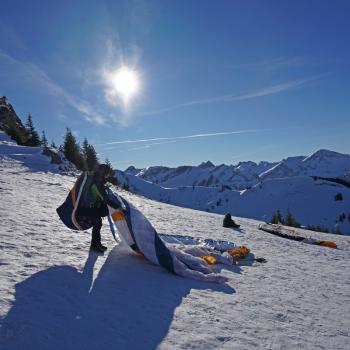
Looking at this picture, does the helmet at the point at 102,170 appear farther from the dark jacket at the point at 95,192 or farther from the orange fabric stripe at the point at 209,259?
the orange fabric stripe at the point at 209,259

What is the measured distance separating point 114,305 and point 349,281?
8.92 meters

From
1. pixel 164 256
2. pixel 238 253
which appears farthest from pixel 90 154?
pixel 164 256

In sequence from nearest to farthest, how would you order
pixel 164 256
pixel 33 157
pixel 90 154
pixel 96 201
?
pixel 164 256, pixel 96 201, pixel 33 157, pixel 90 154

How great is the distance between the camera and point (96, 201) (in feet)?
31.4

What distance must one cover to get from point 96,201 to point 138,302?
3.63 metres

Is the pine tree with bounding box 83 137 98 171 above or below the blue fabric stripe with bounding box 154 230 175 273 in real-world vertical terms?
above

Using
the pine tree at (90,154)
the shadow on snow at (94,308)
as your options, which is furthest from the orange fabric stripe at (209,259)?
the pine tree at (90,154)

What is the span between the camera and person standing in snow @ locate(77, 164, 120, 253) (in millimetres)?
9281

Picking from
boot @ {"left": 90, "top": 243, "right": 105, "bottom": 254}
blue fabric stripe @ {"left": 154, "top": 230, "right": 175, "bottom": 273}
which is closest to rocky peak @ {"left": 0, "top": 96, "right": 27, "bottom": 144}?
boot @ {"left": 90, "top": 243, "right": 105, "bottom": 254}

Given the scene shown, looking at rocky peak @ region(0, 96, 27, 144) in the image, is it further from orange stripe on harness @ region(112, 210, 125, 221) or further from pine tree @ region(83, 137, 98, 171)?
orange stripe on harness @ region(112, 210, 125, 221)

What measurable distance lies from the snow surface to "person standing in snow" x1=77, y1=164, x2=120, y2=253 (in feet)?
2.27

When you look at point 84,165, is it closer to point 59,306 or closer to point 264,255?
point 264,255

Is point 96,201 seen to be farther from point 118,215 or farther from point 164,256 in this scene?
point 164,256

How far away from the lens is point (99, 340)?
505 cm
